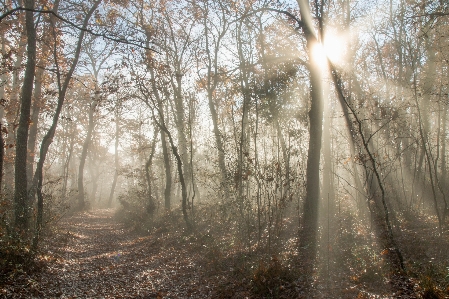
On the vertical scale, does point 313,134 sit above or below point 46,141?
below

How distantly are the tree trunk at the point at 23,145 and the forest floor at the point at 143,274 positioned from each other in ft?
4.30

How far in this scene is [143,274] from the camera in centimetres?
811

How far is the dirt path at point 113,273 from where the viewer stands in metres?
6.62

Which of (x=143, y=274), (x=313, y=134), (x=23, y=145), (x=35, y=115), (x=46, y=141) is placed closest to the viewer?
(x=143, y=274)

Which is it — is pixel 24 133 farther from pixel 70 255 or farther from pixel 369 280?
pixel 369 280

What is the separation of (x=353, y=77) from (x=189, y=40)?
8.98 meters

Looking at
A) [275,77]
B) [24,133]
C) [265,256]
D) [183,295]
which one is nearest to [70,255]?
[24,133]

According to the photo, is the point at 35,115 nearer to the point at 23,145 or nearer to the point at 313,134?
the point at 23,145

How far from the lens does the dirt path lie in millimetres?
6617

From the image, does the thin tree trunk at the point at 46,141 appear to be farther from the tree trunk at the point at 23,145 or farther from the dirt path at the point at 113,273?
the dirt path at the point at 113,273

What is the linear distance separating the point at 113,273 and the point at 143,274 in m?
0.84

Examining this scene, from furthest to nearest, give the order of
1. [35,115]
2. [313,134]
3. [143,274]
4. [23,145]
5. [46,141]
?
[35,115]
[46,141]
[313,134]
[23,145]
[143,274]

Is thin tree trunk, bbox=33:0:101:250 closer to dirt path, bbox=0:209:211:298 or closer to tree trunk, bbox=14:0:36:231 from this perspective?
tree trunk, bbox=14:0:36:231

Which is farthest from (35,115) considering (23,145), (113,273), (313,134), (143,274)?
(313,134)
